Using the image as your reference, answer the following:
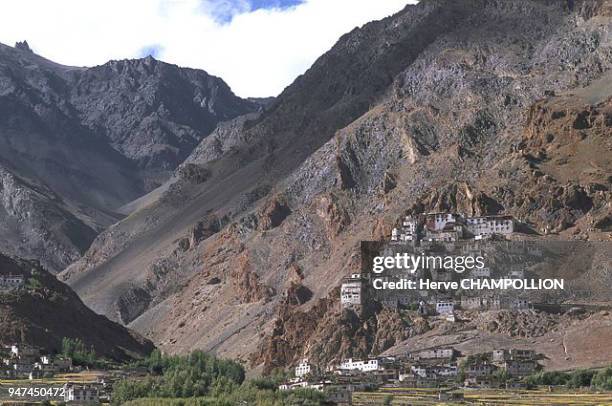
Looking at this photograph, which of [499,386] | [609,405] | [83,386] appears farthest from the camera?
[499,386]

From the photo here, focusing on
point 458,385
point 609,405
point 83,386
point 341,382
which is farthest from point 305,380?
point 609,405

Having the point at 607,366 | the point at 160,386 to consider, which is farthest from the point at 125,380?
the point at 607,366

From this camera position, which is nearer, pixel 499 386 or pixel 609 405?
pixel 609 405

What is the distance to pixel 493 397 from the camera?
177000mm

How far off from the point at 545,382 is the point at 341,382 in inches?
1022

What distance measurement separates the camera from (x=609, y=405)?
6339 inches

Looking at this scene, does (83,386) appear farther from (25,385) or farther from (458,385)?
(458,385)

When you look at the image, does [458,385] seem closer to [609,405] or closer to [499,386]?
[499,386]

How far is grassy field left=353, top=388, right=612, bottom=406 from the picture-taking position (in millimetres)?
169125

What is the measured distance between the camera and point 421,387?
19275 centimetres

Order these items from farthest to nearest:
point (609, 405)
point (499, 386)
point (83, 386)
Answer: point (499, 386), point (83, 386), point (609, 405)

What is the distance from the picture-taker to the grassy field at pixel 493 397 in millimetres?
169125

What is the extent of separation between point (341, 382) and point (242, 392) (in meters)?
27.0

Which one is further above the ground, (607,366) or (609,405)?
(607,366)
